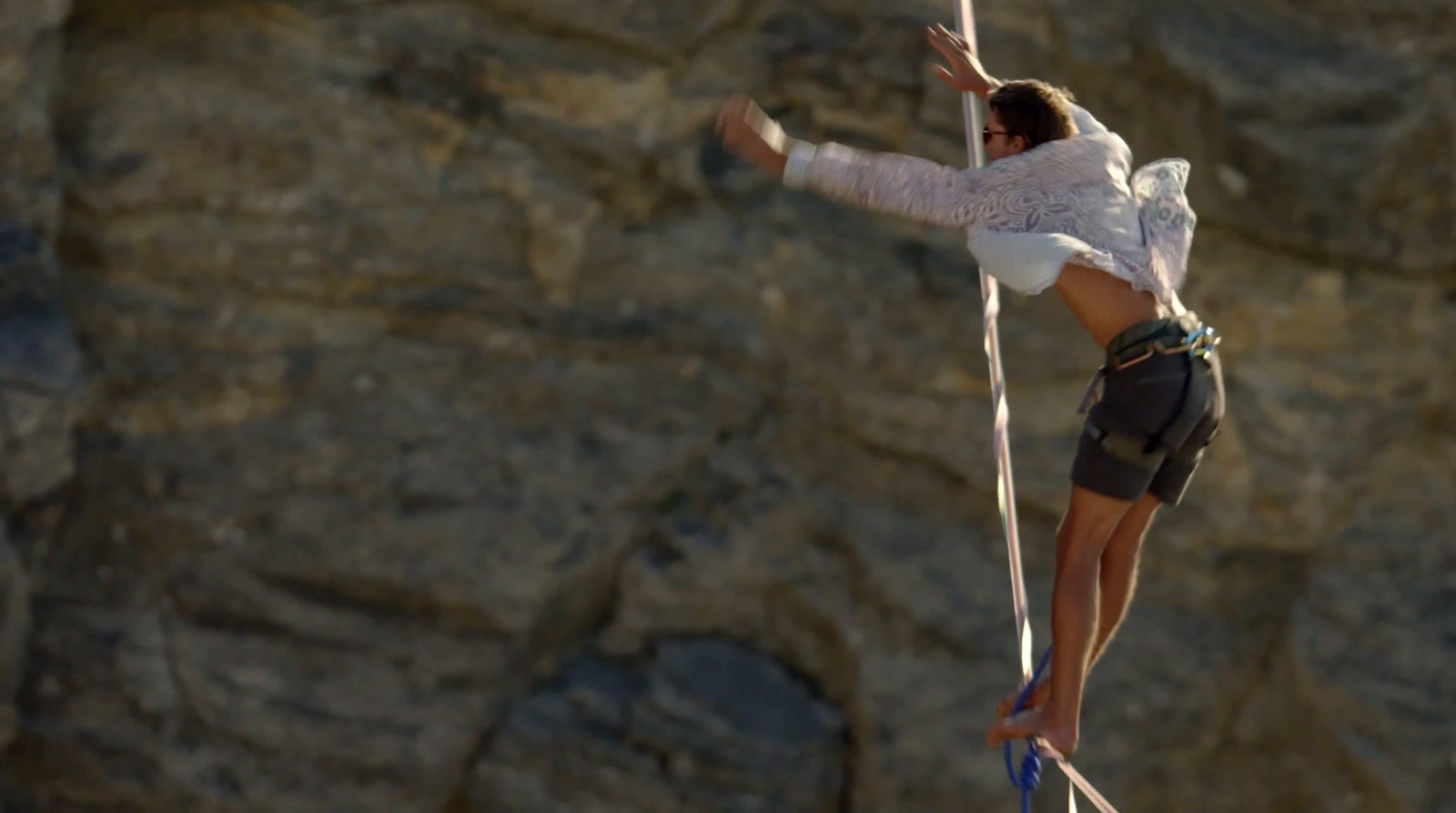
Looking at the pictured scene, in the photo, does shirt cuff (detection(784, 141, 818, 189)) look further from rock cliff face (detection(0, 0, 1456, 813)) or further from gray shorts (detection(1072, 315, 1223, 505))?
rock cliff face (detection(0, 0, 1456, 813))

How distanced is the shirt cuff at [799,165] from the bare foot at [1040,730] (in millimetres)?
1123

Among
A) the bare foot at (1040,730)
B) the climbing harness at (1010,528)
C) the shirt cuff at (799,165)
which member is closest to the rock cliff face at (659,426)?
the climbing harness at (1010,528)

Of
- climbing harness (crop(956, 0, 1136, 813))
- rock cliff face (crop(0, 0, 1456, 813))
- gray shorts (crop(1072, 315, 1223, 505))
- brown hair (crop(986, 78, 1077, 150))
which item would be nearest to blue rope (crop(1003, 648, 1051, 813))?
climbing harness (crop(956, 0, 1136, 813))

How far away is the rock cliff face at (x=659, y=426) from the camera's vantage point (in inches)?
226

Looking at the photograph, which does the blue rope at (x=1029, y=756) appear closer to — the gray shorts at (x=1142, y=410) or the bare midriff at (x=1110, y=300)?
the gray shorts at (x=1142, y=410)

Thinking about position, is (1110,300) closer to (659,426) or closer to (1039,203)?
(1039,203)

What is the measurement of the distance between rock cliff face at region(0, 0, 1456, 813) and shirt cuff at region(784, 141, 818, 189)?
8.75ft

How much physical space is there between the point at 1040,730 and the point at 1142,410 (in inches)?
25.4

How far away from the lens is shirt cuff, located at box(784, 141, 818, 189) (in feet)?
10.6

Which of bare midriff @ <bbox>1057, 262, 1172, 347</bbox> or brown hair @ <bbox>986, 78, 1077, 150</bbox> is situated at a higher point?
brown hair @ <bbox>986, 78, 1077, 150</bbox>

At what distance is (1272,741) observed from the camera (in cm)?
610

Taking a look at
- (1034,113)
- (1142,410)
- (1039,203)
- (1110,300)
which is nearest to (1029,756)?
(1142,410)

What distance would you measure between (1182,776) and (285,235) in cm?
347

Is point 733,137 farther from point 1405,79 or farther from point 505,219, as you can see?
point 1405,79
